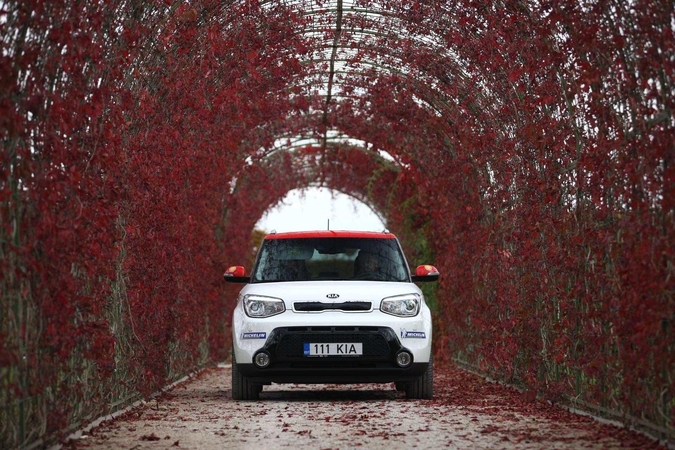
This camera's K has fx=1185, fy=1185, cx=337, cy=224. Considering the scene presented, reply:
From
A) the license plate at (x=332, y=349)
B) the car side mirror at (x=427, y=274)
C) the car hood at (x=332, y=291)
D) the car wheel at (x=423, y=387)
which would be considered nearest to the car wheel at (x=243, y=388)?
the car hood at (x=332, y=291)

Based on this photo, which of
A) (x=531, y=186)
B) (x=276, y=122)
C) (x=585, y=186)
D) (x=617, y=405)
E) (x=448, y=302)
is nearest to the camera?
(x=617, y=405)

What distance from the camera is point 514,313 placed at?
13773 millimetres

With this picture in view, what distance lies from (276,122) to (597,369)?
56.0 feet

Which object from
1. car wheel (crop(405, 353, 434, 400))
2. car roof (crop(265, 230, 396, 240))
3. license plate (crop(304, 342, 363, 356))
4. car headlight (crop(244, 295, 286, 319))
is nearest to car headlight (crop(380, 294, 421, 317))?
license plate (crop(304, 342, 363, 356))

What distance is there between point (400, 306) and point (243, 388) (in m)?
1.96

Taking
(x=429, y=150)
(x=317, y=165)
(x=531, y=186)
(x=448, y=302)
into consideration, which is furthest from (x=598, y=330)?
(x=317, y=165)

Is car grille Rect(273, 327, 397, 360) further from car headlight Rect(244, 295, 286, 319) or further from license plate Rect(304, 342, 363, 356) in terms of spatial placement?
Answer: car headlight Rect(244, 295, 286, 319)

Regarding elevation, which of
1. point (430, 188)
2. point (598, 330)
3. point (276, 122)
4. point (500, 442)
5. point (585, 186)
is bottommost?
point (500, 442)

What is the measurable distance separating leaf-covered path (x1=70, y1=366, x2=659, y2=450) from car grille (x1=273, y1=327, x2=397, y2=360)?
533 mm

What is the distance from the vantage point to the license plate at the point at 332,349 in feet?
39.3

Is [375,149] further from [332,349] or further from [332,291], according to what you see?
[332,349]

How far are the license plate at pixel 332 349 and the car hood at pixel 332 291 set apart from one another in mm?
465

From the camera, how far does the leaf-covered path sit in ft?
27.5

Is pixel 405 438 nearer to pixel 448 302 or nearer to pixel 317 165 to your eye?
pixel 448 302
